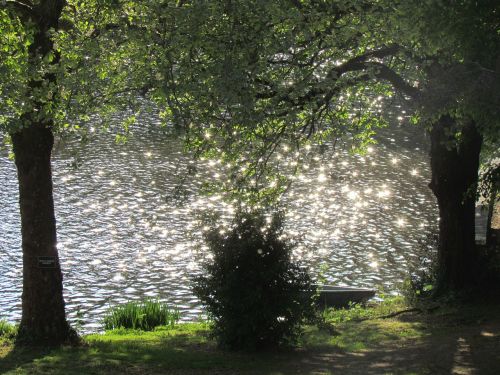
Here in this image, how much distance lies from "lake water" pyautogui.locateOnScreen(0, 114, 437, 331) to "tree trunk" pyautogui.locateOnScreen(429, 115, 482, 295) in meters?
2.42

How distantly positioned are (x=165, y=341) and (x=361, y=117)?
8284mm

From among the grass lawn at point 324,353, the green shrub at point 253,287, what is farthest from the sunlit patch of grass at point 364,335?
the green shrub at point 253,287

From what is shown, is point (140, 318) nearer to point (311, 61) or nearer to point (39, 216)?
point (39, 216)

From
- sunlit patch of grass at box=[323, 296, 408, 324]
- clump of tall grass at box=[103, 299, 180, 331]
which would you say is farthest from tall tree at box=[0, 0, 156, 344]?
sunlit patch of grass at box=[323, 296, 408, 324]

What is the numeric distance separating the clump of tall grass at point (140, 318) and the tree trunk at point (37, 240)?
5.77 m

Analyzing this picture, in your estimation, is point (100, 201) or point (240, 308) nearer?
point (240, 308)

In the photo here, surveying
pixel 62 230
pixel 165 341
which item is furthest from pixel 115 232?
pixel 165 341

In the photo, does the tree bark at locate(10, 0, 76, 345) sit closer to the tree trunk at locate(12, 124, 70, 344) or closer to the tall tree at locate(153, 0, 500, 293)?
the tree trunk at locate(12, 124, 70, 344)

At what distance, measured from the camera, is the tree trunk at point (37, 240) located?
43.3 feet

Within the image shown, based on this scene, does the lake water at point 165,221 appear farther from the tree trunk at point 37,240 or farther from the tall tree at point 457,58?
the tree trunk at point 37,240

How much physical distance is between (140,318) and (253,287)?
24.3 feet

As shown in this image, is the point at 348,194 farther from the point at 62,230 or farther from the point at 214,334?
the point at 214,334

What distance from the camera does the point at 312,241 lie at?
1227 inches

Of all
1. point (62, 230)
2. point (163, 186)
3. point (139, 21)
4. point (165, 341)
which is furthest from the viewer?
point (163, 186)
